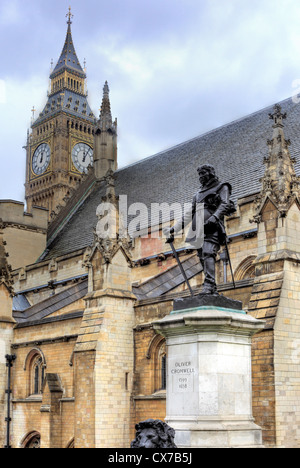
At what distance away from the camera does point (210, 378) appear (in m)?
10.9

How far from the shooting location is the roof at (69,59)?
3787 inches

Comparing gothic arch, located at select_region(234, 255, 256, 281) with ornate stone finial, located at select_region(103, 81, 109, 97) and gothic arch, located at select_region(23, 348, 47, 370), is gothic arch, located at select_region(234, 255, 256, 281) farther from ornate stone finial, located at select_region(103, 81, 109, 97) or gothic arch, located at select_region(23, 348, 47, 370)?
ornate stone finial, located at select_region(103, 81, 109, 97)

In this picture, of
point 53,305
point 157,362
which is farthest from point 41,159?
point 157,362

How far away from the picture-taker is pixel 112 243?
24203mm

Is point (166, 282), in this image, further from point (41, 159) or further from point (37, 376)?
point (41, 159)

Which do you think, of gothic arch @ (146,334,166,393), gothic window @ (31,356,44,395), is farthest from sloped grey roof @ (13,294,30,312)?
gothic arch @ (146,334,166,393)

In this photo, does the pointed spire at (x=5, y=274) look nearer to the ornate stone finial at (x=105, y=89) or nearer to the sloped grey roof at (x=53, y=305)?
the sloped grey roof at (x=53, y=305)

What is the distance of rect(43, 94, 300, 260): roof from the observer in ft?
92.6

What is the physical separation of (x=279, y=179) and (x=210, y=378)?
29.5 ft

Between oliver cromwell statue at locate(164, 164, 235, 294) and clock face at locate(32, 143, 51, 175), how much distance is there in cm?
7870

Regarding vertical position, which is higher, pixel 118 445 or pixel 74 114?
pixel 74 114
